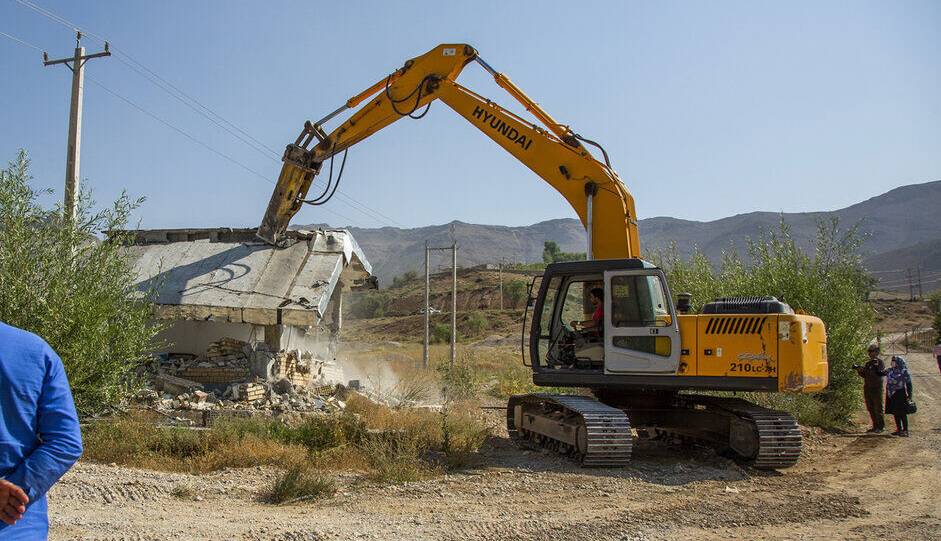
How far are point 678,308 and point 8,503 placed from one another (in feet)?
29.8

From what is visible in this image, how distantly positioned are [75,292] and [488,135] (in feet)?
22.2

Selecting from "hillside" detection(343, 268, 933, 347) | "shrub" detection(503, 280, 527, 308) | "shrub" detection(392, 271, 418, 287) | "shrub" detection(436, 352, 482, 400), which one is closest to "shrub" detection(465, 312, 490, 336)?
"hillside" detection(343, 268, 933, 347)

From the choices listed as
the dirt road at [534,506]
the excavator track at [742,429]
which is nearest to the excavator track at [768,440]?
the excavator track at [742,429]

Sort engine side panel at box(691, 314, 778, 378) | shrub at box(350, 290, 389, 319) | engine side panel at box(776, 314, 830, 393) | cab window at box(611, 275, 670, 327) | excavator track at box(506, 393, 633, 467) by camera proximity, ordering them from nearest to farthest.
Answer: engine side panel at box(776, 314, 830, 393) → engine side panel at box(691, 314, 778, 378) → excavator track at box(506, 393, 633, 467) → cab window at box(611, 275, 670, 327) → shrub at box(350, 290, 389, 319)

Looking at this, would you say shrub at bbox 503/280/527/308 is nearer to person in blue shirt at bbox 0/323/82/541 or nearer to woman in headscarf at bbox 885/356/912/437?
woman in headscarf at bbox 885/356/912/437

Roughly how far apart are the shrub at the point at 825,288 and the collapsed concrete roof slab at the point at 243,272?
831cm

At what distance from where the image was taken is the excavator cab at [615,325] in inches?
429

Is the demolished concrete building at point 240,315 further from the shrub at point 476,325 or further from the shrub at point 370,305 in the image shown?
the shrub at point 370,305

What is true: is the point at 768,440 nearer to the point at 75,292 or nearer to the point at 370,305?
the point at 75,292

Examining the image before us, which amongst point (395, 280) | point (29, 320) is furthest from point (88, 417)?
point (395, 280)

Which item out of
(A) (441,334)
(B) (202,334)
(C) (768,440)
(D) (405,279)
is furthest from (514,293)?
(C) (768,440)

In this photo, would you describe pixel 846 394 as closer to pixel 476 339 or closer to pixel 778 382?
pixel 778 382

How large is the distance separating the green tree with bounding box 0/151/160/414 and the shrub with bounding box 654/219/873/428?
12.2 meters

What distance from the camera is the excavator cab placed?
35.7 ft
